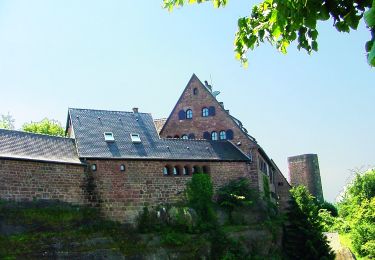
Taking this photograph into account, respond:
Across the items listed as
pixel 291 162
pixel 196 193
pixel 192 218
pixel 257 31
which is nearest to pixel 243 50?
pixel 257 31

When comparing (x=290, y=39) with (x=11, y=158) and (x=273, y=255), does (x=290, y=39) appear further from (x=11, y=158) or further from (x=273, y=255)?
(x=273, y=255)

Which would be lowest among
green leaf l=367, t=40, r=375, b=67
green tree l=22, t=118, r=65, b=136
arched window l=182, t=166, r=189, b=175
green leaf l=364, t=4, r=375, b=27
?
green leaf l=367, t=40, r=375, b=67

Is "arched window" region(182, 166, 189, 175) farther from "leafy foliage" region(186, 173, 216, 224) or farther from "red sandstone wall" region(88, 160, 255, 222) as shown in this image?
"leafy foliage" region(186, 173, 216, 224)

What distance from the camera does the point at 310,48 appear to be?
279 inches

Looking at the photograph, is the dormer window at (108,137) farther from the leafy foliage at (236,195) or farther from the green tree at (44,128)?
the green tree at (44,128)

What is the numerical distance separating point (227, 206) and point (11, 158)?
1497 cm

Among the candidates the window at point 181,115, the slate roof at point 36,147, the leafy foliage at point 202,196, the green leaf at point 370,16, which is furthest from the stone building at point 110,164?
the green leaf at point 370,16

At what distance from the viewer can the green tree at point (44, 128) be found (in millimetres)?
61750

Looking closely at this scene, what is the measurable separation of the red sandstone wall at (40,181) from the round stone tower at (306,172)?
49.8 meters

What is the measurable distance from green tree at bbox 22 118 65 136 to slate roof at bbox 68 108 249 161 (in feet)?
88.4

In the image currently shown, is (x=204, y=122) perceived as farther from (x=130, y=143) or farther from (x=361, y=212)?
(x=361, y=212)

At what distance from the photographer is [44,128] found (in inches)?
2464

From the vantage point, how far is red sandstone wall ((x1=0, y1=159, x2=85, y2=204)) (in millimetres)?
26625

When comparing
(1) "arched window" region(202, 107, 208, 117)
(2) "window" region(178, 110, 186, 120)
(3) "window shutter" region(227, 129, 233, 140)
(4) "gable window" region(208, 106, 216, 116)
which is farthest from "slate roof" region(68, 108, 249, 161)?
(2) "window" region(178, 110, 186, 120)
